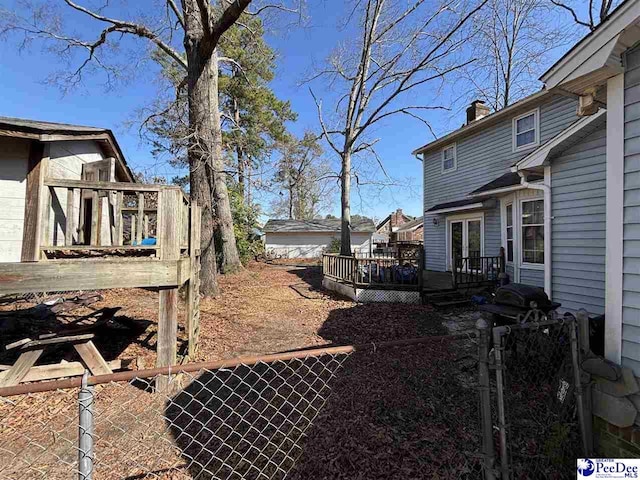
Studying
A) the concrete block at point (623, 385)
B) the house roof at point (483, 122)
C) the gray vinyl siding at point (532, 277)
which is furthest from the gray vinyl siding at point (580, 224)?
the concrete block at point (623, 385)

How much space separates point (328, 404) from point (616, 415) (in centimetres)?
253

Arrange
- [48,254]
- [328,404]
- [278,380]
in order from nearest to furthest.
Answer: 1. [328,404]
2. [48,254]
3. [278,380]

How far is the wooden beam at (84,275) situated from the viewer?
3.31m

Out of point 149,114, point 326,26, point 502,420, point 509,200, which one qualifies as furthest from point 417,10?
point 502,420

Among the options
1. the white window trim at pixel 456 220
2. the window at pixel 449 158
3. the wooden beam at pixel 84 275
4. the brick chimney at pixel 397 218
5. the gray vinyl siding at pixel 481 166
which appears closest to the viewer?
the wooden beam at pixel 84 275

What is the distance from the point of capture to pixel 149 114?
10.6 meters

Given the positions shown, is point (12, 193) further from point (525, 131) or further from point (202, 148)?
point (525, 131)

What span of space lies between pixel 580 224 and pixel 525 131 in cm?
593

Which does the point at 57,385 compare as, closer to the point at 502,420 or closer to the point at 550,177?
the point at 502,420

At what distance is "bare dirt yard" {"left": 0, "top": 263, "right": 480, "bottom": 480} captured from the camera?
250cm

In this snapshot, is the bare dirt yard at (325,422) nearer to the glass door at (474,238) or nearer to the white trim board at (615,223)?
the white trim board at (615,223)

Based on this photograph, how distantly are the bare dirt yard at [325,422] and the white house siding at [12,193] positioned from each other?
2010mm

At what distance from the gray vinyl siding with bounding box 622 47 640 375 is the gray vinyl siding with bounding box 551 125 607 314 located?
2845mm

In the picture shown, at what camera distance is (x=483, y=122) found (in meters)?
10.5
